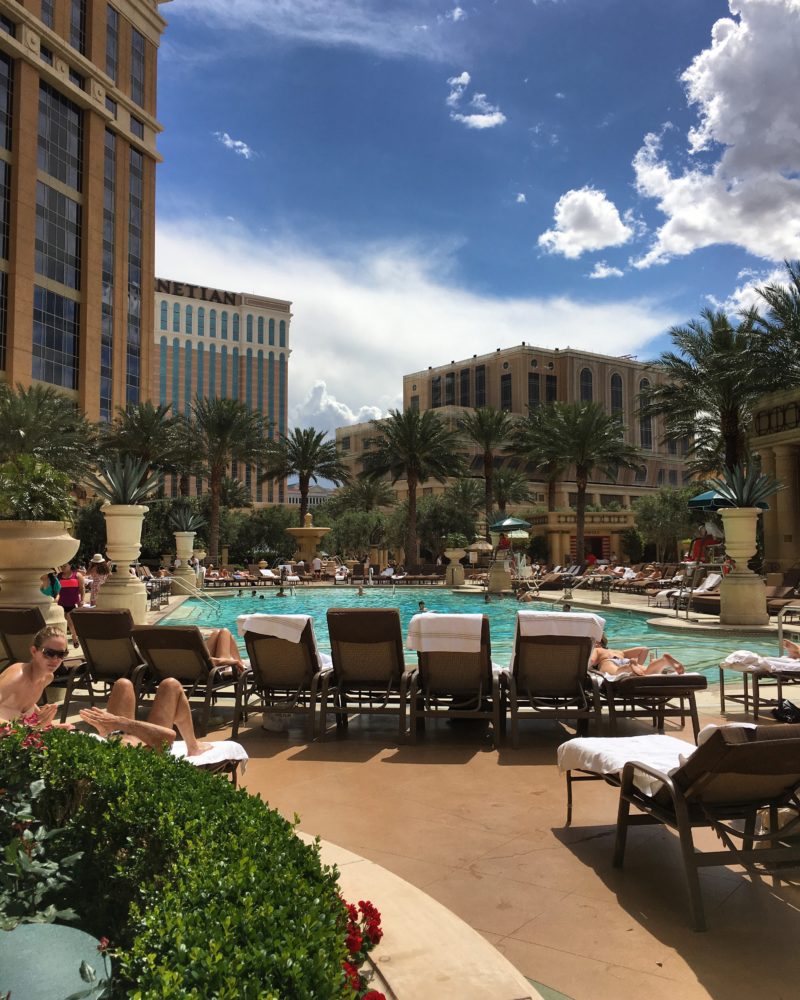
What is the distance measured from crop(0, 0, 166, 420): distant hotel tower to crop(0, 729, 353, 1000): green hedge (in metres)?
50.8

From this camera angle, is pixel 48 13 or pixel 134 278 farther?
pixel 134 278

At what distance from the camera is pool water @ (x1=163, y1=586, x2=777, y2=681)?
39.8 ft

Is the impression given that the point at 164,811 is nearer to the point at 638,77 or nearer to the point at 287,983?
the point at 287,983

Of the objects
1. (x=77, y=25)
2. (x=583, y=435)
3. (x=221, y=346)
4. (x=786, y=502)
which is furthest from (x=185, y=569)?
(x=221, y=346)

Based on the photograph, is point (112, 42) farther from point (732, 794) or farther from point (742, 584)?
point (732, 794)

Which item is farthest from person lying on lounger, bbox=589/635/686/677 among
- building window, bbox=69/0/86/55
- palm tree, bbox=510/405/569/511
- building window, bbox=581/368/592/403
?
building window, bbox=581/368/592/403

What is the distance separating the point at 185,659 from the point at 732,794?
4496 millimetres

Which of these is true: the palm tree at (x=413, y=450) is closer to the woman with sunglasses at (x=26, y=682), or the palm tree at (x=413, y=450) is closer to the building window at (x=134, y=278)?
the building window at (x=134, y=278)

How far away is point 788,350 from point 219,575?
22504mm

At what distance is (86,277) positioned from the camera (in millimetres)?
54781

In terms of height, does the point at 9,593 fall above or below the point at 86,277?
below

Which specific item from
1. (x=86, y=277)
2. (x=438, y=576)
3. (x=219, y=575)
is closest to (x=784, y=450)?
(x=438, y=576)

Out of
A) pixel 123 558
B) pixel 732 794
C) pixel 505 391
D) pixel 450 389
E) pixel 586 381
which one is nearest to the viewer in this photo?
pixel 732 794

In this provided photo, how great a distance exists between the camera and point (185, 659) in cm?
636
